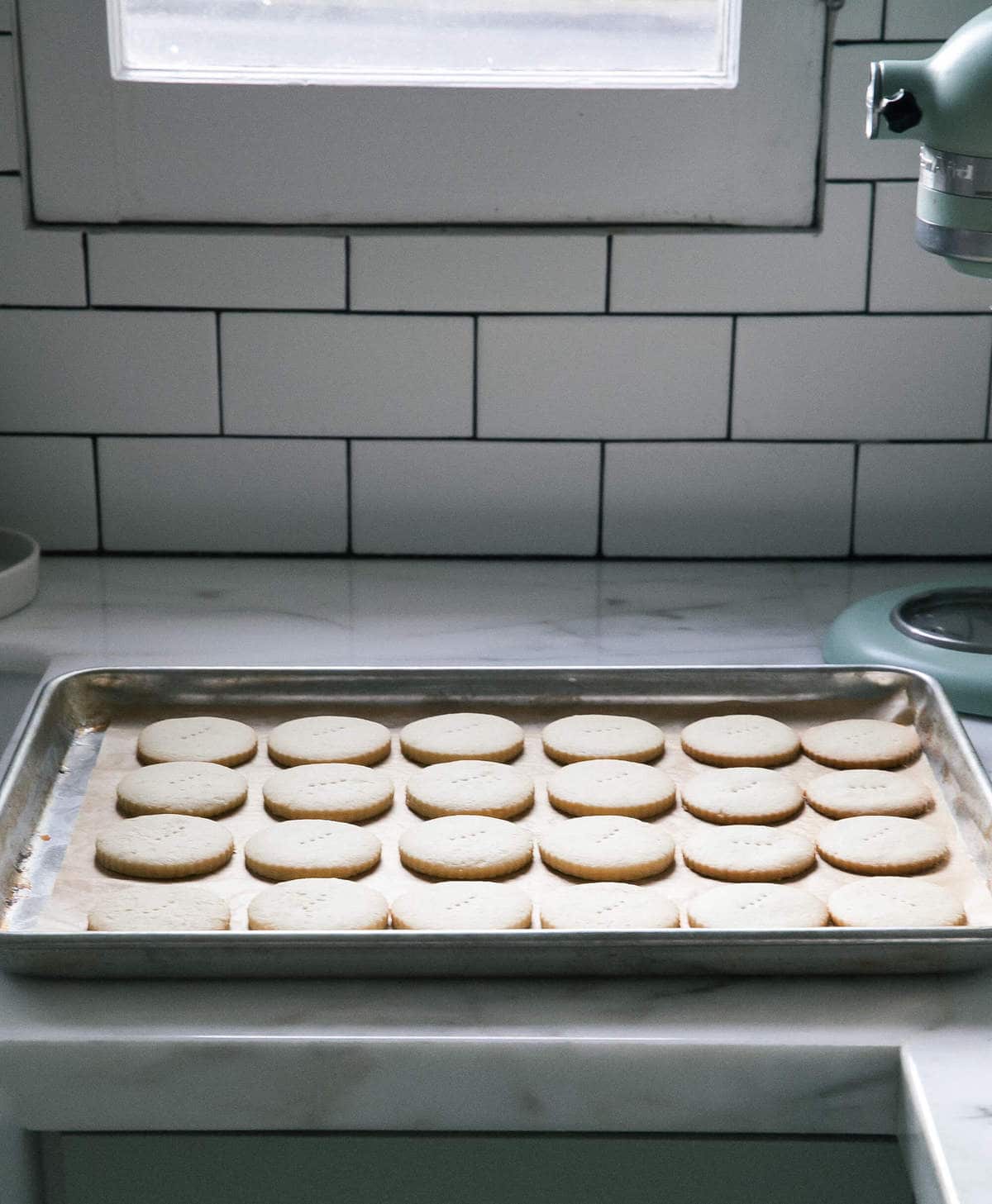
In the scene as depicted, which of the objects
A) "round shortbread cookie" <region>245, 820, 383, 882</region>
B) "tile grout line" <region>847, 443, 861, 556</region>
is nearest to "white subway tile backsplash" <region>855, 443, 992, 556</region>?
"tile grout line" <region>847, 443, 861, 556</region>

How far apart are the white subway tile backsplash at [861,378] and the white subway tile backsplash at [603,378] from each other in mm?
29

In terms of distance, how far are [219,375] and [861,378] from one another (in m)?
0.59

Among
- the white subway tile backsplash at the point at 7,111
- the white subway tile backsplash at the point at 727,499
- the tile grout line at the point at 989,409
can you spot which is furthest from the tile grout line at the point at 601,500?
the white subway tile backsplash at the point at 7,111

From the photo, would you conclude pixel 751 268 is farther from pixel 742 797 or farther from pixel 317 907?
pixel 317 907

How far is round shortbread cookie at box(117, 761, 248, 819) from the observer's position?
1029 mm

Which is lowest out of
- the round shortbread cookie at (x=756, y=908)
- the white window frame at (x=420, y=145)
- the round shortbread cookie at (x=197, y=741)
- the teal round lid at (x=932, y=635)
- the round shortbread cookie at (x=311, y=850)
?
the round shortbread cookie at (x=197, y=741)

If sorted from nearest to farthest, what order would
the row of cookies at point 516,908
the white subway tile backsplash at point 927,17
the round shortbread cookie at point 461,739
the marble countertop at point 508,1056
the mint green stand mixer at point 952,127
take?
1. the marble countertop at point 508,1056
2. the row of cookies at point 516,908
3. the mint green stand mixer at point 952,127
4. the round shortbread cookie at point 461,739
5. the white subway tile backsplash at point 927,17

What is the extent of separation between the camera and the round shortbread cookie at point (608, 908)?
2.91 feet

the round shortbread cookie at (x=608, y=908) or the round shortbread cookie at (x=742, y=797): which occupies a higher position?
the round shortbread cookie at (x=608, y=908)

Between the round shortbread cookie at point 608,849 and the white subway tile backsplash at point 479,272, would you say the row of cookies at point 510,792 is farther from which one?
the white subway tile backsplash at point 479,272

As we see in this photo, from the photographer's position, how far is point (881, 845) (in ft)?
3.18

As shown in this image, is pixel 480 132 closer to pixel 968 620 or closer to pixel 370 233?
pixel 370 233

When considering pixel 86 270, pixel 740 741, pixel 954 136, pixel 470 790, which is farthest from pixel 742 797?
pixel 86 270

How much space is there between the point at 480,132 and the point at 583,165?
0.10m
